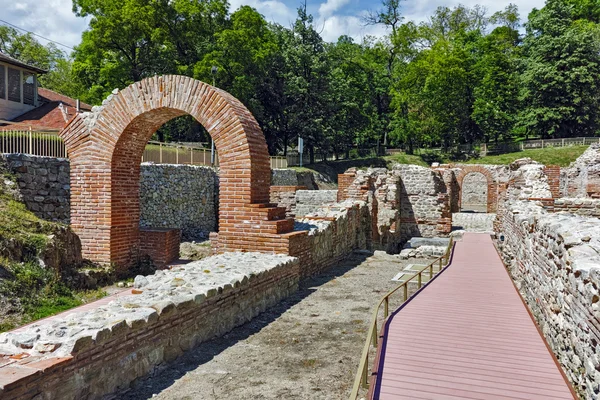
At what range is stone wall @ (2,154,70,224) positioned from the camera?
36.0 ft

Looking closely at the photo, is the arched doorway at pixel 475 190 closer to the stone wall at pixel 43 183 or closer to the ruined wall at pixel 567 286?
the ruined wall at pixel 567 286

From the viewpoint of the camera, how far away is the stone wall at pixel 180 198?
52.4 ft

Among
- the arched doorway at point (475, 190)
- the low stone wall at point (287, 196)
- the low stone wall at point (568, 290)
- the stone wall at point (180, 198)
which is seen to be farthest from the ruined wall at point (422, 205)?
the arched doorway at point (475, 190)

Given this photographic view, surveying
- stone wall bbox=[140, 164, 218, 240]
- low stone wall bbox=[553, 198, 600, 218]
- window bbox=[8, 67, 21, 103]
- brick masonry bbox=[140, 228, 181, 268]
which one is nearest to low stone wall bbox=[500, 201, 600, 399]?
low stone wall bbox=[553, 198, 600, 218]

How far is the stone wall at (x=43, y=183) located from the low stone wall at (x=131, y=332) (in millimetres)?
6781

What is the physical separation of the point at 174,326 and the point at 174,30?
2957 cm

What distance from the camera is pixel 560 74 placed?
40.3 m

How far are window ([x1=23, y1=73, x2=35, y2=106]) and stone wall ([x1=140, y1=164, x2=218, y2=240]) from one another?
1289 cm

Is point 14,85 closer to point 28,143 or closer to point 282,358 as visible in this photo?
point 28,143

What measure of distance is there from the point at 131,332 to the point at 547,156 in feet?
130

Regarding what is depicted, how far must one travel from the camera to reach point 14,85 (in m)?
23.9

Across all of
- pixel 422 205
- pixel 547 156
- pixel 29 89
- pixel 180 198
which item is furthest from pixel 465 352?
pixel 547 156

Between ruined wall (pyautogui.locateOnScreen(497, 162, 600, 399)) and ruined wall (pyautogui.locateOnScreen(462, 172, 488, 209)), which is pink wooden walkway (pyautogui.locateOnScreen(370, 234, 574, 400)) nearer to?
ruined wall (pyautogui.locateOnScreen(497, 162, 600, 399))

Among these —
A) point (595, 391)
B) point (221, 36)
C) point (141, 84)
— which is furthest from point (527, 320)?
point (221, 36)
